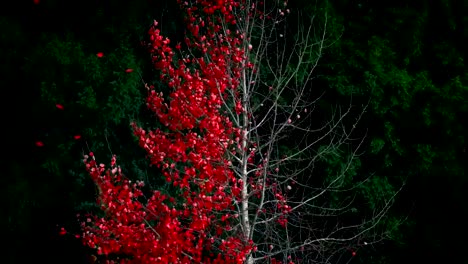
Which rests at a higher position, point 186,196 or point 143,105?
point 143,105

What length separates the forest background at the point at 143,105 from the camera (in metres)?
7.62

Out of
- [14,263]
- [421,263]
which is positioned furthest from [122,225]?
[421,263]

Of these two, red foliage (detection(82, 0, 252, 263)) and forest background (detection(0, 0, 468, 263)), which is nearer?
red foliage (detection(82, 0, 252, 263))

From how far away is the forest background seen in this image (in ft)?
25.0

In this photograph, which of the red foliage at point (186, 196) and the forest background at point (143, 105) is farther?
the forest background at point (143, 105)

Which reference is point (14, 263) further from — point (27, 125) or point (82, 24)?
point (82, 24)

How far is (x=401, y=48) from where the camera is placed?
29.1 ft

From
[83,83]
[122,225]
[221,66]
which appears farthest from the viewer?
[83,83]

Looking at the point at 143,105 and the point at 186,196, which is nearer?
the point at 186,196

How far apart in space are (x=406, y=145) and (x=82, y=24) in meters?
5.42

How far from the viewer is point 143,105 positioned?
309 inches

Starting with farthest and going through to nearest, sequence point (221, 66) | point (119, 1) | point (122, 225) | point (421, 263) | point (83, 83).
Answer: point (421, 263), point (119, 1), point (83, 83), point (221, 66), point (122, 225)

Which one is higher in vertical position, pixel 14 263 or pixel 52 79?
pixel 52 79

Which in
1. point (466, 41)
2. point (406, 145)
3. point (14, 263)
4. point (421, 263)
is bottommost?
point (421, 263)
